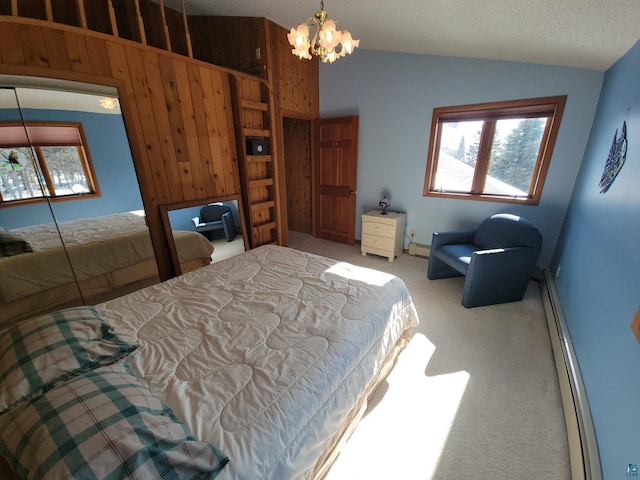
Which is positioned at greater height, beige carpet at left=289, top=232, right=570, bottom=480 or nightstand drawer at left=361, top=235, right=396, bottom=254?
nightstand drawer at left=361, top=235, right=396, bottom=254

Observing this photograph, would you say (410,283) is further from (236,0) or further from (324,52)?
(236,0)

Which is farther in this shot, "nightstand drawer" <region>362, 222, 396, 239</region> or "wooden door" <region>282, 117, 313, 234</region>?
"wooden door" <region>282, 117, 313, 234</region>

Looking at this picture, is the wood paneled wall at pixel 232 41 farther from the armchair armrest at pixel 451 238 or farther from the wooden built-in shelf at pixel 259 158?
the armchair armrest at pixel 451 238

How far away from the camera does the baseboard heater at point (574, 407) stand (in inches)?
47.1

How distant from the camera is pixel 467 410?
1.58m

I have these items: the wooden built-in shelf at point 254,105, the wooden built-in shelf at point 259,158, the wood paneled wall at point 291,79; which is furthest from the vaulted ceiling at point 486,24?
the wooden built-in shelf at point 259,158

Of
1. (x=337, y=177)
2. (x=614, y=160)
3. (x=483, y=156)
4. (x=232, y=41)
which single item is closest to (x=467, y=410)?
(x=614, y=160)

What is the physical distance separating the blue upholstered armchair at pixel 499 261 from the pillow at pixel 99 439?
98.7 inches

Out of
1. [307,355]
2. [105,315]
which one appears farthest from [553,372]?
[105,315]

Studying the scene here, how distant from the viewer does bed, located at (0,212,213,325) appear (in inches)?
69.5

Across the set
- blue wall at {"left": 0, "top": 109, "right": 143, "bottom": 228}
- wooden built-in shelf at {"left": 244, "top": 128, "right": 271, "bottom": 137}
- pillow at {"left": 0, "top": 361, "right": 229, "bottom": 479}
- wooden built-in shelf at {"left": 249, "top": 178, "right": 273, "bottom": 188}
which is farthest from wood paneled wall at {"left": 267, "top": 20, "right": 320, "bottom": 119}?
pillow at {"left": 0, "top": 361, "right": 229, "bottom": 479}

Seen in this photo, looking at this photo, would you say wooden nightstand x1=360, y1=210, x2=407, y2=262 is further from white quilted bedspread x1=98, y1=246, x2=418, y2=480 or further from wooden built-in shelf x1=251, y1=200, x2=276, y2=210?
white quilted bedspread x1=98, y1=246, x2=418, y2=480

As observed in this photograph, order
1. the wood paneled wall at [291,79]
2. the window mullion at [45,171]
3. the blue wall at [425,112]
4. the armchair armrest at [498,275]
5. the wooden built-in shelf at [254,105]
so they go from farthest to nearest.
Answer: the wood paneled wall at [291,79], the wooden built-in shelf at [254,105], the blue wall at [425,112], the armchair armrest at [498,275], the window mullion at [45,171]

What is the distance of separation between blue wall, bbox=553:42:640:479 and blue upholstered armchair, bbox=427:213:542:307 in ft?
0.97
